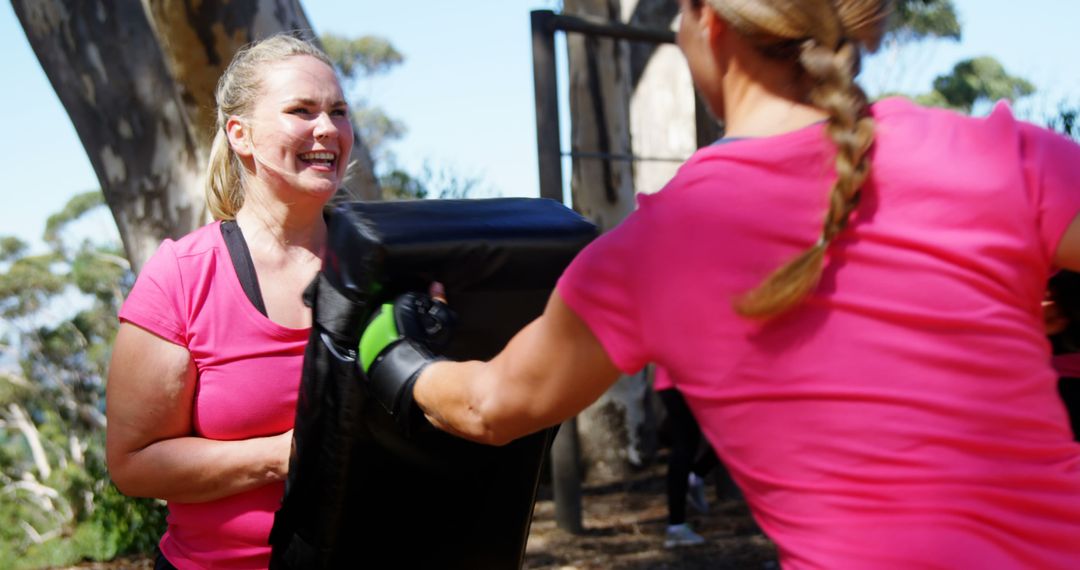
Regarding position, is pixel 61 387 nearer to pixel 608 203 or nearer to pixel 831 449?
pixel 608 203

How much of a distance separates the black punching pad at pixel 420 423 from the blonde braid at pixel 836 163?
0.75 metres

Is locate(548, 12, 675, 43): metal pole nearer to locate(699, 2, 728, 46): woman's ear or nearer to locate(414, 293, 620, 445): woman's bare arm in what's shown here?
locate(414, 293, 620, 445): woman's bare arm

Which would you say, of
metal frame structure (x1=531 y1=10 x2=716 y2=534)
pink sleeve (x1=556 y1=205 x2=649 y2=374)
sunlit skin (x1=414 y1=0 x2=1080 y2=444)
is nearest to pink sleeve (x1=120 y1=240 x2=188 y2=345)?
sunlit skin (x1=414 y1=0 x2=1080 y2=444)

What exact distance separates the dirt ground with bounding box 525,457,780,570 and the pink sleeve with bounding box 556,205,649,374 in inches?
190

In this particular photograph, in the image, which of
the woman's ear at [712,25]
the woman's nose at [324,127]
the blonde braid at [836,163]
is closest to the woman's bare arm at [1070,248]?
the blonde braid at [836,163]

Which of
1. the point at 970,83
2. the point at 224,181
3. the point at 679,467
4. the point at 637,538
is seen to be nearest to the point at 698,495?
the point at 637,538

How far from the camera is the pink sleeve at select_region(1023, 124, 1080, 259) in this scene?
1377 mm

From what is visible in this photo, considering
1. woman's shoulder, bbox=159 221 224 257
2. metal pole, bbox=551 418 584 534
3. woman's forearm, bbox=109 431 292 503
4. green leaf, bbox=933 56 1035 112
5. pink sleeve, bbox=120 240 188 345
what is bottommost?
green leaf, bbox=933 56 1035 112

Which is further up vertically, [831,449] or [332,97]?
[332,97]

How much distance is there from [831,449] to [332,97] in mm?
1588

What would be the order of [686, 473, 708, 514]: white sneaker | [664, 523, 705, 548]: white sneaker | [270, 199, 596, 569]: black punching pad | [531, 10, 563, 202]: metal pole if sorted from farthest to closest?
[686, 473, 708, 514]: white sneaker
[664, 523, 705, 548]: white sneaker
[531, 10, 563, 202]: metal pole
[270, 199, 596, 569]: black punching pad

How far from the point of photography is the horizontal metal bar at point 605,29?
21.3 feet

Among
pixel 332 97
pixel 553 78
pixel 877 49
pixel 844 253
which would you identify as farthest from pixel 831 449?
pixel 553 78

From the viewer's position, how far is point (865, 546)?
1.30 meters
